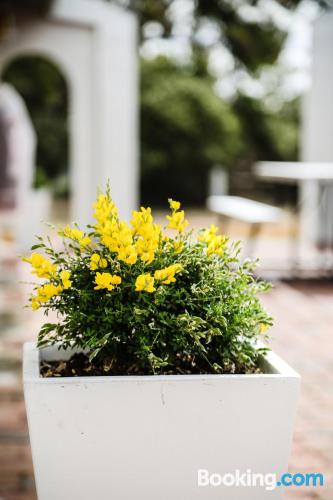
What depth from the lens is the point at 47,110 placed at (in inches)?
681

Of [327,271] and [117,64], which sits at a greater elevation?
[117,64]

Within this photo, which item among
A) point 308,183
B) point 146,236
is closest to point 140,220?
point 146,236

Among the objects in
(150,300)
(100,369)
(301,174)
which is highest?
(301,174)

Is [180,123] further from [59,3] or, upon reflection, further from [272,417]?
[272,417]

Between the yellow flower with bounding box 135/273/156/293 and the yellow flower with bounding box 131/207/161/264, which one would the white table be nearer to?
the yellow flower with bounding box 131/207/161/264

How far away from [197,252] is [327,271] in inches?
238

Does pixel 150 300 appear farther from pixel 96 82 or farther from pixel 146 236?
pixel 96 82

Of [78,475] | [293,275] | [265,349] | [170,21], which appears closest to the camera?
[78,475]

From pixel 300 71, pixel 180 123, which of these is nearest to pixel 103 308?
pixel 180 123

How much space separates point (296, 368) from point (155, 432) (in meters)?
2.67

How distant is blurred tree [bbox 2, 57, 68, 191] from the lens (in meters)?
17.0

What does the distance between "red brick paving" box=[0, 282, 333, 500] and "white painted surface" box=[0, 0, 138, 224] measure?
12.2 feet

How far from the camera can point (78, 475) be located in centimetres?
211

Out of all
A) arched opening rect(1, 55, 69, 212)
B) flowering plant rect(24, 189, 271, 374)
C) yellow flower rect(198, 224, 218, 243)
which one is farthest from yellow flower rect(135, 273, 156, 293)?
arched opening rect(1, 55, 69, 212)
